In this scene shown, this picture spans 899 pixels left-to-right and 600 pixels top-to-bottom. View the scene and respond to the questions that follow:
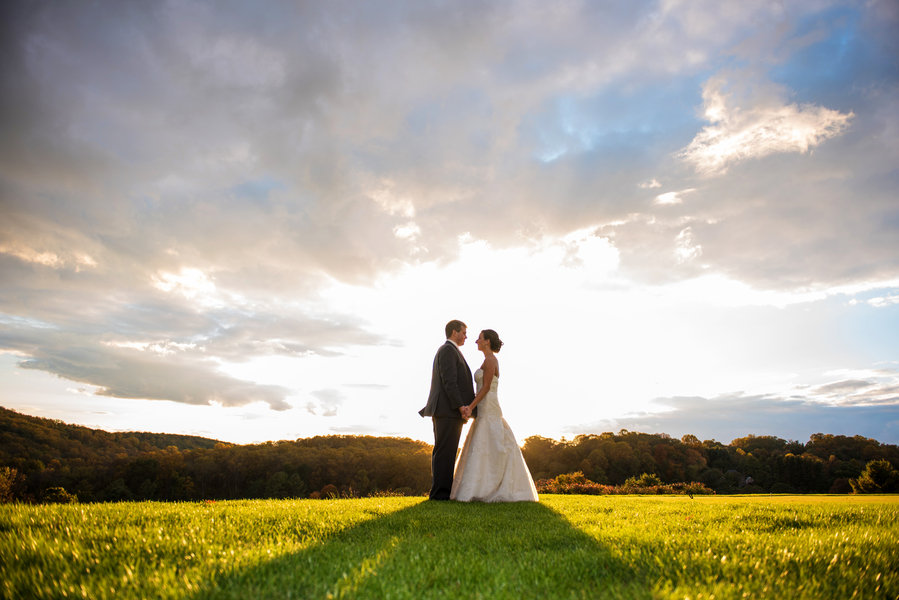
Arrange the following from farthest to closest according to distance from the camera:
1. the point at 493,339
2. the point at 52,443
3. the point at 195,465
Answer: the point at 195,465, the point at 52,443, the point at 493,339

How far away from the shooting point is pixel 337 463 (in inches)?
2405

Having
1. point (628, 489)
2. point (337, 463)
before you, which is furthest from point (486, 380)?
point (337, 463)

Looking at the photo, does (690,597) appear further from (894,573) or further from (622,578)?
(894,573)

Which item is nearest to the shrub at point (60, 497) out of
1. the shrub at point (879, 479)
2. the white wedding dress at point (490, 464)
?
the white wedding dress at point (490, 464)

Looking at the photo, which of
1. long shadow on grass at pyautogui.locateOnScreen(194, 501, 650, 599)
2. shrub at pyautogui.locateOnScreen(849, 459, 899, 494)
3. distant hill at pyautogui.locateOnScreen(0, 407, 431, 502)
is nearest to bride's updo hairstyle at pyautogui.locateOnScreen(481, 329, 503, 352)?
long shadow on grass at pyautogui.locateOnScreen(194, 501, 650, 599)

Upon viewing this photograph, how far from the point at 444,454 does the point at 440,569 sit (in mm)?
6936

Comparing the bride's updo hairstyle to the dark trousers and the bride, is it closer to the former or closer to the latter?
the bride

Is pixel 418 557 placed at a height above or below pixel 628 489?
above

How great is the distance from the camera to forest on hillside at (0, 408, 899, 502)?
39.0 meters

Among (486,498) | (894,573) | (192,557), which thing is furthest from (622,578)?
(486,498)

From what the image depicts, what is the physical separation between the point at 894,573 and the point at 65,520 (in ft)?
26.1

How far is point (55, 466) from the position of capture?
63281 mm

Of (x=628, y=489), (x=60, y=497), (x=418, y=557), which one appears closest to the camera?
(x=418, y=557)

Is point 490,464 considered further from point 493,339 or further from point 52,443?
point 52,443
